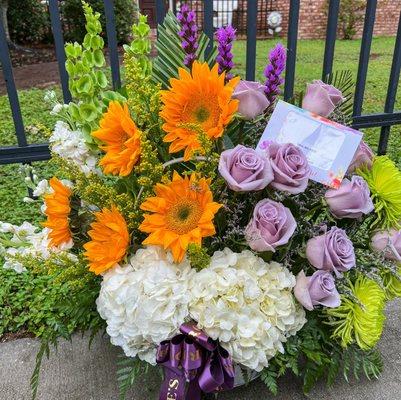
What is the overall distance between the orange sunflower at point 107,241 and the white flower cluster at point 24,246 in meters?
0.17

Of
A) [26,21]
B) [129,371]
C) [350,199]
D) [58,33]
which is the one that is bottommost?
[26,21]

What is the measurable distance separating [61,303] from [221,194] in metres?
0.65

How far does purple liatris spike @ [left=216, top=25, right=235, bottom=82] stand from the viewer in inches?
60.7

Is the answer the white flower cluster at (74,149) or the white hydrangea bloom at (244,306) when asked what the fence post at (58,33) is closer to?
the white flower cluster at (74,149)

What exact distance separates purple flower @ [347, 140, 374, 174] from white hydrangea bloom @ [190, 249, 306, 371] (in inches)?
17.6

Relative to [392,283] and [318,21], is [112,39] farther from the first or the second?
[318,21]

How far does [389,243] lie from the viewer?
1.49 metres

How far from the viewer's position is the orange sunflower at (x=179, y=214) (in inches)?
52.0

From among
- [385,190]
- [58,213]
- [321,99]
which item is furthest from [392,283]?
[58,213]

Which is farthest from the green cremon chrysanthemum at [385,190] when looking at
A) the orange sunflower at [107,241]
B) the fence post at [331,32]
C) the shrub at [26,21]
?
the shrub at [26,21]

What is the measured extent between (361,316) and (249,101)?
715 millimetres

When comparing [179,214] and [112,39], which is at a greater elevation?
[112,39]

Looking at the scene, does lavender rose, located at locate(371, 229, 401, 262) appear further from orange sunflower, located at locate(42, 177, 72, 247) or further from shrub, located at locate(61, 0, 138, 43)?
shrub, located at locate(61, 0, 138, 43)

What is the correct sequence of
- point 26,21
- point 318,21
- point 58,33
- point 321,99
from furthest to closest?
point 318,21
point 26,21
point 58,33
point 321,99
